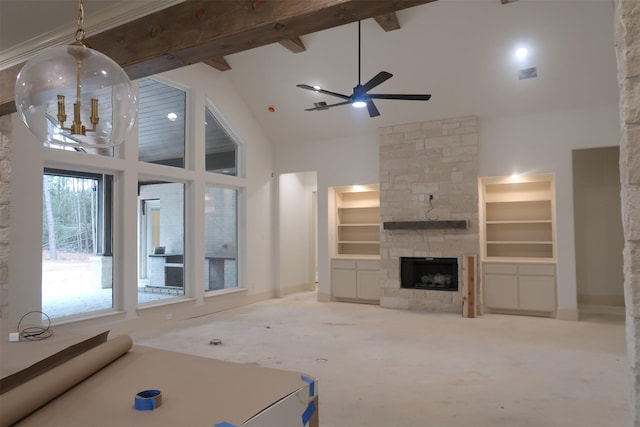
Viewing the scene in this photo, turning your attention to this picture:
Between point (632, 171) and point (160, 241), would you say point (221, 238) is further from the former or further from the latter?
point (632, 171)

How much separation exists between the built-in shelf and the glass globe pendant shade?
6.03m

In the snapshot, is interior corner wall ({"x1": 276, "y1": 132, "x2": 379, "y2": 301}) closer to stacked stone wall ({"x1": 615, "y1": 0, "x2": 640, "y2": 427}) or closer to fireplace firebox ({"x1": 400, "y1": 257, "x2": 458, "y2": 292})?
fireplace firebox ({"x1": 400, "y1": 257, "x2": 458, "y2": 292})

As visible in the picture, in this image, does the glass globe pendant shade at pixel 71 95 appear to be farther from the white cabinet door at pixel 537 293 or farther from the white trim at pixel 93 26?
the white cabinet door at pixel 537 293

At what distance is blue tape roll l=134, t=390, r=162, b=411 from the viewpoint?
114cm

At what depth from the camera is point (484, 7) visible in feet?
Answer: 17.9

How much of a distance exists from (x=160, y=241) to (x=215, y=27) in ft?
15.6

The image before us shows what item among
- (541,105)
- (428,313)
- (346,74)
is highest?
(346,74)

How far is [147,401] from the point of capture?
114 centimetres

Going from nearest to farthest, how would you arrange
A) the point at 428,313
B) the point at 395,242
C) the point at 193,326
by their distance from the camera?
1. the point at 193,326
2. the point at 428,313
3. the point at 395,242

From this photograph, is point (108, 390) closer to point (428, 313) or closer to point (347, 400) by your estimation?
point (347, 400)

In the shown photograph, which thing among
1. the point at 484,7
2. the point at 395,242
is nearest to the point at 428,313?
the point at 395,242

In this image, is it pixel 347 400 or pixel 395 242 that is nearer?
pixel 347 400

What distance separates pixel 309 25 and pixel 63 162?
158 inches

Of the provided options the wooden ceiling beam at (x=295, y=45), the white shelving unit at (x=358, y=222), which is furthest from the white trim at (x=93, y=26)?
the white shelving unit at (x=358, y=222)
